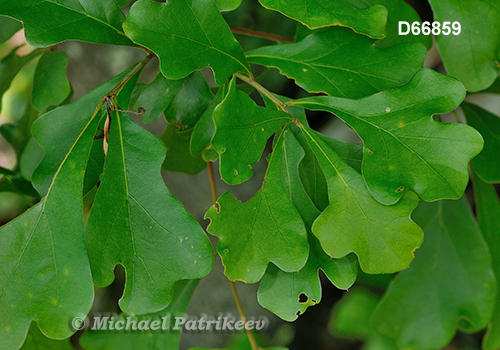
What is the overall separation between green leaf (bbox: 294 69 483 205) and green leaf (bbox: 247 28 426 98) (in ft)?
0.14

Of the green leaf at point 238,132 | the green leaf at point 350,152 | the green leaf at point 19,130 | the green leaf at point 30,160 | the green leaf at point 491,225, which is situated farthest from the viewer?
the green leaf at point 491,225

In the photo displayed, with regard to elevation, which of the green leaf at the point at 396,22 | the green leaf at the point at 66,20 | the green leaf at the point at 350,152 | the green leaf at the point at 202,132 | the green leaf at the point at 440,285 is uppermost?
the green leaf at the point at 66,20

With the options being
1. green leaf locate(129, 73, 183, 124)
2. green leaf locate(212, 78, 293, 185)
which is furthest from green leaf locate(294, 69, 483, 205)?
green leaf locate(129, 73, 183, 124)

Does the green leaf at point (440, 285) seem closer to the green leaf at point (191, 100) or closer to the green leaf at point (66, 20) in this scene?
the green leaf at point (191, 100)

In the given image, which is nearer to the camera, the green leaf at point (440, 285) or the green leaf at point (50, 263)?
the green leaf at point (50, 263)

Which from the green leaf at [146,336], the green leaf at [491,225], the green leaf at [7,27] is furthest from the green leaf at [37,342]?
the green leaf at [491,225]

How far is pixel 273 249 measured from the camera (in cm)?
43

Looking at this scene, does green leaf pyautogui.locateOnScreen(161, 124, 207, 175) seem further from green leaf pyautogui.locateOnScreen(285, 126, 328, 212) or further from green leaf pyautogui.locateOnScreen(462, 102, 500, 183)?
green leaf pyautogui.locateOnScreen(462, 102, 500, 183)

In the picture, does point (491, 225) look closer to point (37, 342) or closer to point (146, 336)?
point (146, 336)

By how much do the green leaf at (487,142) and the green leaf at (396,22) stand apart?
0.24m

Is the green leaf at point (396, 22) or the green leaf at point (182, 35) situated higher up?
the green leaf at point (182, 35)

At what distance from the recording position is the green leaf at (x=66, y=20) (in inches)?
16.0

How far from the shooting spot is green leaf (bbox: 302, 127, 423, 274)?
1.37ft

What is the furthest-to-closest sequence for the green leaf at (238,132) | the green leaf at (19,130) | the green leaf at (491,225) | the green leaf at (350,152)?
the green leaf at (491,225) < the green leaf at (19,130) < the green leaf at (350,152) < the green leaf at (238,132)
